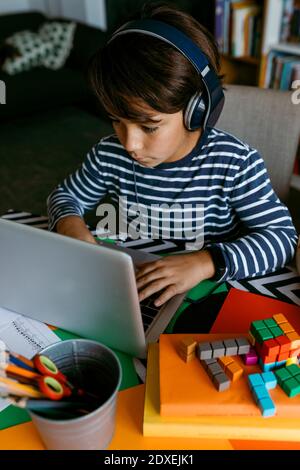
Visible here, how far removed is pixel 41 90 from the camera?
330cm

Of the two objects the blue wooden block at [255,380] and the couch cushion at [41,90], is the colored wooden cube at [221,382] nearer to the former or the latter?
the blue wooden block at [255,380]

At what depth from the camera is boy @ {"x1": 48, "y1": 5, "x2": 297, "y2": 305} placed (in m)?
0.80

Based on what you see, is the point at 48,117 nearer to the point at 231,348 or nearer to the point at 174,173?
the point at 174,173

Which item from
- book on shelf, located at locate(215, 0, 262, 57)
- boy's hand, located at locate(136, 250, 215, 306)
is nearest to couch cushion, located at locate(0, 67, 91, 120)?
book on shelf, located at locate(215, 0, 262, 57)

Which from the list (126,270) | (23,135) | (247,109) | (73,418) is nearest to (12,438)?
(73,418)

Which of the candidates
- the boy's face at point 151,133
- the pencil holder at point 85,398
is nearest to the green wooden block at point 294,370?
the pencil holder at point 85,398

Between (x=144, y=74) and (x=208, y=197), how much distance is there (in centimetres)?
35

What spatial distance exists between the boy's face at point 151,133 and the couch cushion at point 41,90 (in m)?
2.48

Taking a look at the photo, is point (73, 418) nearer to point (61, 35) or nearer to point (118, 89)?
point (118, 89)

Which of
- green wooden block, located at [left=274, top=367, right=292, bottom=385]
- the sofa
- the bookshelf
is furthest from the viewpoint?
the sofa

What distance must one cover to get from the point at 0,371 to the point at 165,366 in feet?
0.74

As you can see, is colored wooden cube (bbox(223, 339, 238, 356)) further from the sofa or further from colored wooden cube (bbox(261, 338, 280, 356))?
the sofa

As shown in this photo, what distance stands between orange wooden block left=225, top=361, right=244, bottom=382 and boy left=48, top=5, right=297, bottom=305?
220 millimetres

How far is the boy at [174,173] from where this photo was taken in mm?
804
